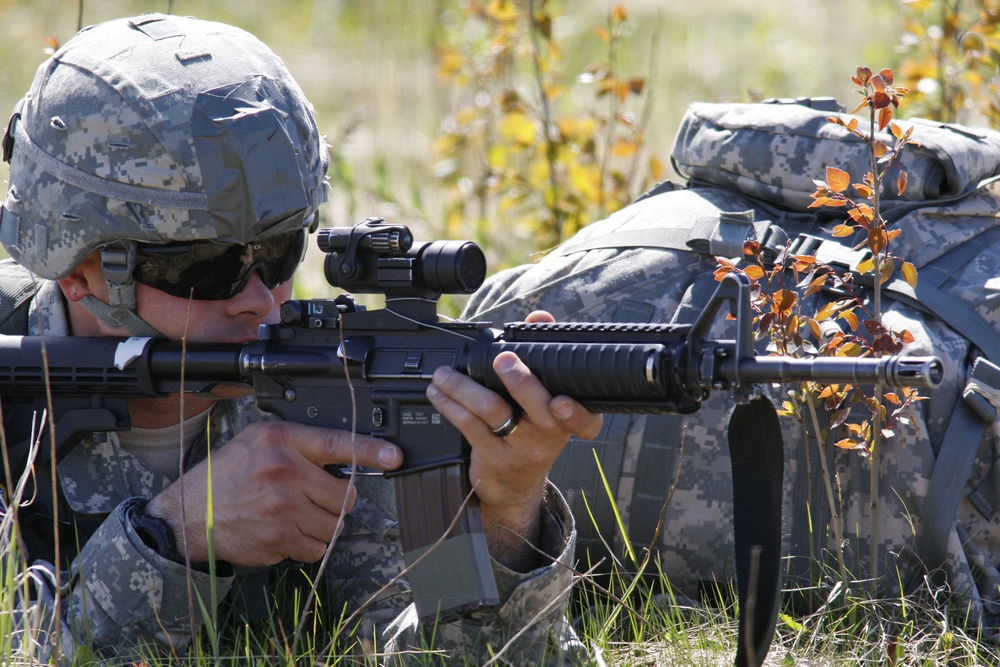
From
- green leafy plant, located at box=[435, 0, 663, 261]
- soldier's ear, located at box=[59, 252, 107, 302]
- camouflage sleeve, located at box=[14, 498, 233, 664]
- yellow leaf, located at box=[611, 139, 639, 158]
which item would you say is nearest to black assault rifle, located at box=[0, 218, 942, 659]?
soldier's ear, located at box=[59, 252, 107, 302]

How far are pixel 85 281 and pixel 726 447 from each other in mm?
1918

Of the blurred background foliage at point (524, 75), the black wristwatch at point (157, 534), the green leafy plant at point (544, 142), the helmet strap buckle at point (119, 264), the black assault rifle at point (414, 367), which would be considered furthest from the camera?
the blurred background foliage at point (524, 75)

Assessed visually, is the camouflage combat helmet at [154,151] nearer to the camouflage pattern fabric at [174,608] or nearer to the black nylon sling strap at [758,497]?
the camouflage pattern fabric at [174,608]

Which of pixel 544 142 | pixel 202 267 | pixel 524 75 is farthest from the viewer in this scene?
pixel 524 75

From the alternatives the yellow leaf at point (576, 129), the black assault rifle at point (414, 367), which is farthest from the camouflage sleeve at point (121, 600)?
the yellow leaf at point (576, 129)

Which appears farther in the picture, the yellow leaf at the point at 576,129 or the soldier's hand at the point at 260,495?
the yellow leaf at the point at 576,129

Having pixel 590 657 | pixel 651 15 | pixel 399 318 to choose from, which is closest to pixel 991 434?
pixel 590 657

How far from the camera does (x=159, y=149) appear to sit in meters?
2.85

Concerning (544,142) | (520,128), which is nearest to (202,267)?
(520,128)

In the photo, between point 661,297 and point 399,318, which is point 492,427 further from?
point 661,297

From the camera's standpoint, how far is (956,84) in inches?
194

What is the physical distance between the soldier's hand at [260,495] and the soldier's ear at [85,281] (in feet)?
2.00

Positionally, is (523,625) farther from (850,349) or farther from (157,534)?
(850,349)

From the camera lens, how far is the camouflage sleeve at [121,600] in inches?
109
